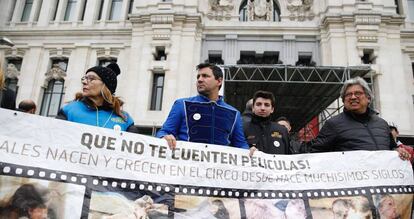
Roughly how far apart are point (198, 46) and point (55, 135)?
15864 millimetres

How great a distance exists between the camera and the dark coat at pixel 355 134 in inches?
130

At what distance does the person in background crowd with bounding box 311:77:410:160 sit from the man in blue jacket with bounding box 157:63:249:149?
0.96m

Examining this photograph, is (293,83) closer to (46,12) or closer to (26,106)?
(26,106)

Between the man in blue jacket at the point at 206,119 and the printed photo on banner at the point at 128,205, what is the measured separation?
28.8 inches

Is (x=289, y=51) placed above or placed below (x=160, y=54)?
above

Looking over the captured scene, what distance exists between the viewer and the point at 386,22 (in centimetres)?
1669

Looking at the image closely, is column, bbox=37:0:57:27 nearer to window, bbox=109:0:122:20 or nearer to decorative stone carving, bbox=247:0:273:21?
window, bbox=109:0:122:20

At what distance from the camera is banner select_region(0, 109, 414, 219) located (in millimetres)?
2203

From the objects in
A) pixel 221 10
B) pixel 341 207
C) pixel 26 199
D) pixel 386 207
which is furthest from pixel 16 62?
pixel 386 207

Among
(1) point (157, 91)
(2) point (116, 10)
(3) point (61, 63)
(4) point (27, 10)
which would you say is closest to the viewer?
(1) point (157, 91)

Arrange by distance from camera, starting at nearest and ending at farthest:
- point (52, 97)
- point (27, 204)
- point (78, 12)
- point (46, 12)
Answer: point (27, 204)
point (52, 97)
point (78, 12)
point (46, 12)

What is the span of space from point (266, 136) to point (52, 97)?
18445mm

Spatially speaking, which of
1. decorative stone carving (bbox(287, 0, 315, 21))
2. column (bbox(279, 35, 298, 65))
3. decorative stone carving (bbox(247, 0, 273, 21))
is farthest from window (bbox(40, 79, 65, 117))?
decorative stone carving (bbox(287, 0, 315, 21))

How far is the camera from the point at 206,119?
3.20 metres
